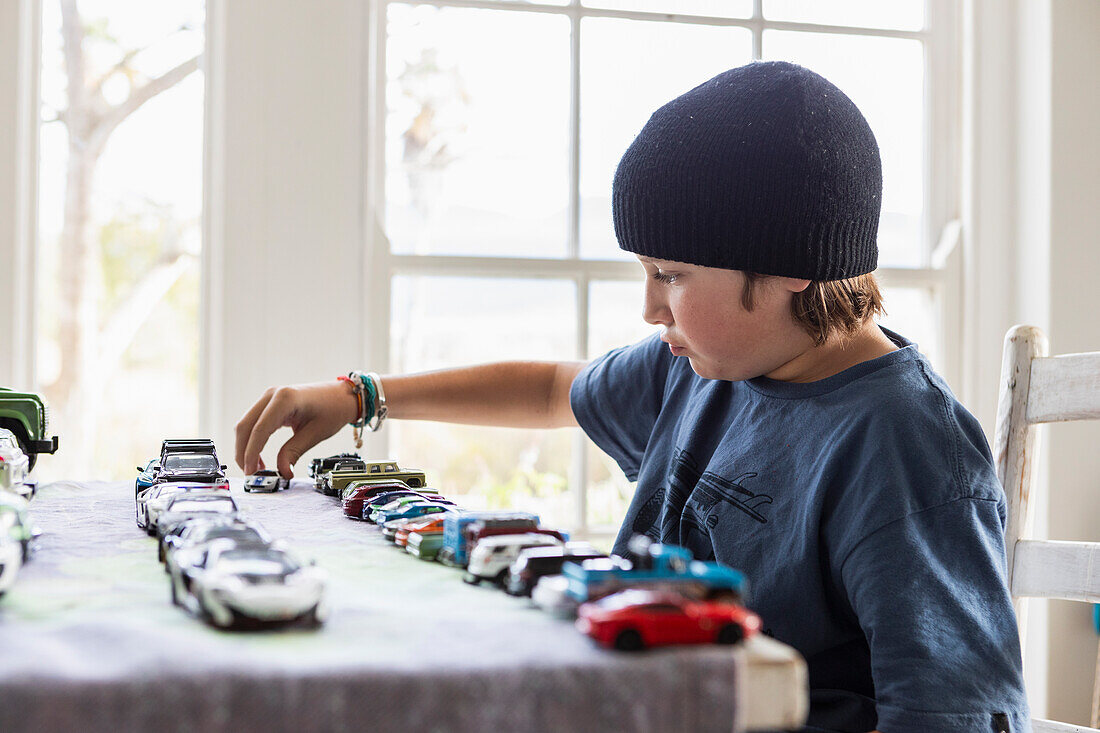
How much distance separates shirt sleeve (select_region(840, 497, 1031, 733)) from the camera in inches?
26.9

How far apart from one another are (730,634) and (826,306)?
1.90 ft

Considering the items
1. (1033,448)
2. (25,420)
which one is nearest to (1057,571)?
(1033,448)

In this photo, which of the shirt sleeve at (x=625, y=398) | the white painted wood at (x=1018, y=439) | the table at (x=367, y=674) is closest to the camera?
the table at (x=367, y=674)

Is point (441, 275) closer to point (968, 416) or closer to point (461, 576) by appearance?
point (968, 416)

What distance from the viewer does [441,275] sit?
2.05 metres

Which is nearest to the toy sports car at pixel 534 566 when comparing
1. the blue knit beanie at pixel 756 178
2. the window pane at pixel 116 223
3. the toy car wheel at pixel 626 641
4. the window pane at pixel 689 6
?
the toy car wheel at pixel 626 641

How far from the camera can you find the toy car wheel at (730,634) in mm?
412

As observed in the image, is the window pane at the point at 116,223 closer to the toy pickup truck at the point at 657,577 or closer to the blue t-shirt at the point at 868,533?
the blue t-shirt at the point at 868,533

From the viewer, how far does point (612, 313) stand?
2115mm

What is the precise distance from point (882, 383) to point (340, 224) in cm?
133

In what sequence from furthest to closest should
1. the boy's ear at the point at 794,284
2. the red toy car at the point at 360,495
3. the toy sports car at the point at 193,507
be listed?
the boy's ear at the point at 794,284 → the red toy car at the point at 360,495 → the toy sports car at the point at 193,507

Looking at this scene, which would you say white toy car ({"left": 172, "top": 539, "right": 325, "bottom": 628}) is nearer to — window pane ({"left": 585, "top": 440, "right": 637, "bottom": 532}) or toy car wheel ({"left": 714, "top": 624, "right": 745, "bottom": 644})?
toy car wheel ({"left": 714, "top": 624, "right": 745, "bottom": 644})

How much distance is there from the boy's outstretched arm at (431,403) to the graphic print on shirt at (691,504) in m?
0.40

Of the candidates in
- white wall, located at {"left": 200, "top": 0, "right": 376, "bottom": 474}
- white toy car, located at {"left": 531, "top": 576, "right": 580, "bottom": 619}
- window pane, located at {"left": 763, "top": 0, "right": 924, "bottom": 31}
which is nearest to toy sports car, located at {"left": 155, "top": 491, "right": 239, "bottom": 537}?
white toy car, located at {"left": 531, "top": 576, "right": 580, "bottom": 619}
